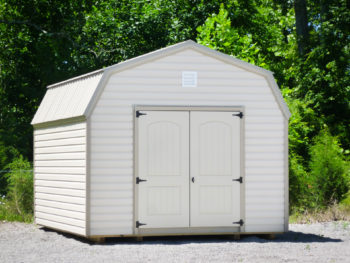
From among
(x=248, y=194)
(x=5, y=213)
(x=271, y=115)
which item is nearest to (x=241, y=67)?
(x=271, y=115)

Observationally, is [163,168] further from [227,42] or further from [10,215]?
[227,42]

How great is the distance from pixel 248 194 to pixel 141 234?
73.7 inches

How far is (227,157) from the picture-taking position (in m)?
11.1

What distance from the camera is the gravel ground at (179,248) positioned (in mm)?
9000

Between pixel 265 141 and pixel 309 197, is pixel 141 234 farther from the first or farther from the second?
pixel 309 197

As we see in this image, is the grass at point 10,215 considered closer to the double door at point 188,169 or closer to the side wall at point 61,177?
the side wall at point 61,177

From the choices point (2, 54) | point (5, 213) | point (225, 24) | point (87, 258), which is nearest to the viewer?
point (87, 258)

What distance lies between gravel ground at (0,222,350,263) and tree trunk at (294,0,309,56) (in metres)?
11.2

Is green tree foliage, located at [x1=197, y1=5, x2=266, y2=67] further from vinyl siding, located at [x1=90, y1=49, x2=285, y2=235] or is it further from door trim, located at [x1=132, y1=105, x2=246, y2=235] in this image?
door trim, located at [x1=132, y1=105, x2=246, y2=235]

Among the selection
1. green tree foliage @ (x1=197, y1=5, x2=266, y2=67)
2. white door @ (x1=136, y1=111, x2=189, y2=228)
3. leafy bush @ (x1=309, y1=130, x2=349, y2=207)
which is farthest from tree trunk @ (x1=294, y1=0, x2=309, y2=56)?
white door @ (x1=136, y1=111, x2=189, y2=228)

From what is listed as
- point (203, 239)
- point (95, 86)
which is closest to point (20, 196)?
point (95, 86)

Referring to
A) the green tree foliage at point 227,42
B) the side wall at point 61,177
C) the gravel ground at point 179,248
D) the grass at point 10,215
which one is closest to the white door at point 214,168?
the gravel ground at point 179,248

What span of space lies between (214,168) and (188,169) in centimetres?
44

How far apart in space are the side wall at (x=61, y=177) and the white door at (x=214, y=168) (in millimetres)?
1775
